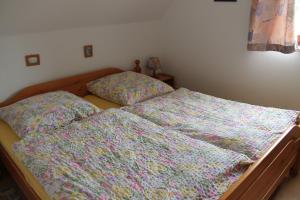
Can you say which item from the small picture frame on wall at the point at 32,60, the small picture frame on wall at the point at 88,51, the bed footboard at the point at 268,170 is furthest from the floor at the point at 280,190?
the small picture frame on wall at the point at 88,51

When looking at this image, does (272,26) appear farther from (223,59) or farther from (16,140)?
(16,140)

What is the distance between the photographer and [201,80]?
338 cm

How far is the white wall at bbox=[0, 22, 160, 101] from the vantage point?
2.43 metres

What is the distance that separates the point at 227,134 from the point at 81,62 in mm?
1739

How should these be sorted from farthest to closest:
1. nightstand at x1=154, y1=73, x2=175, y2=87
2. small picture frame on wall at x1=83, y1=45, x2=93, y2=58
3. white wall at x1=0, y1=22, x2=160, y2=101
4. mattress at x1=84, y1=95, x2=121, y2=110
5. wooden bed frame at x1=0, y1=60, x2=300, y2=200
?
nightstand at x1=154, y1=73, x2=175, y2=87 → small picture frame on wall at x1=83, y1=45, x2=93, y2=58 → mattress at x1=84, y1=95, x2=121, y2=110 → white wall at x1=0, y1=22, x2=160, y2=101 → wooden bed frame at x1=0, y1=60, x2=300, y2=200

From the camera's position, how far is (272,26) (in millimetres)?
2541

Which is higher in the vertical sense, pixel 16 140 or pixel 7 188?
pixel 16 140

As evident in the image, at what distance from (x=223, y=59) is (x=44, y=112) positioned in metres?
2.02

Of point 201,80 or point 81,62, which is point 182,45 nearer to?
Answer: point 201,80

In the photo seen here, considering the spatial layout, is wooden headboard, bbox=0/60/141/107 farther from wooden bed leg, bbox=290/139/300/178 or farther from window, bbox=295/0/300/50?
wooden bed leg, bbox=290/139/300/178

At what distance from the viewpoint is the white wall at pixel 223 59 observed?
2723mm

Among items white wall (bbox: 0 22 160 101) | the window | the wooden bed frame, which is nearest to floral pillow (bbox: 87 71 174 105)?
white wall (bbox: 0 22 160 101)

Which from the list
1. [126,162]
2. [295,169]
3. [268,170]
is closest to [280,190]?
[295,169]

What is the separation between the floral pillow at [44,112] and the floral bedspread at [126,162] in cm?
11
